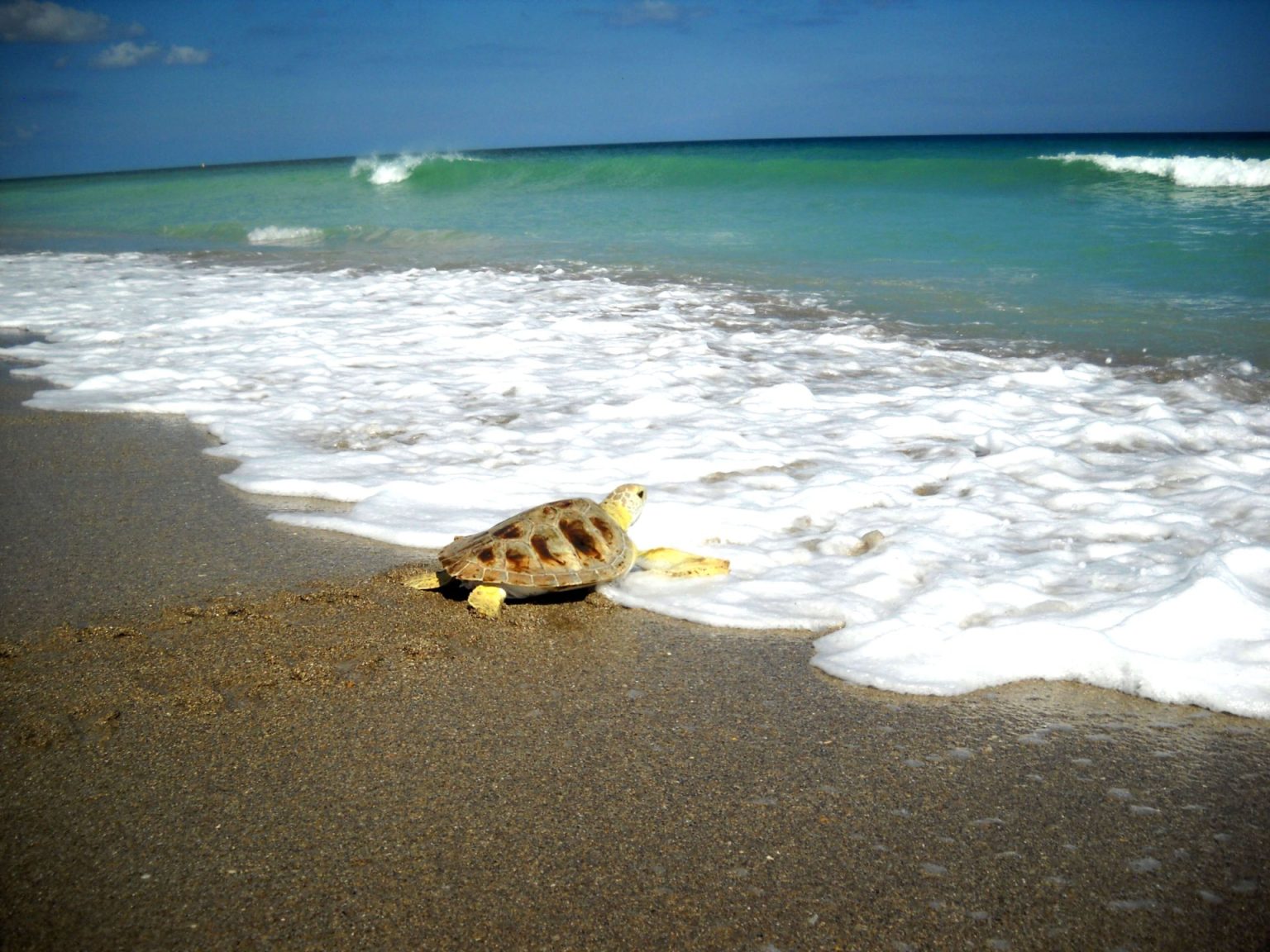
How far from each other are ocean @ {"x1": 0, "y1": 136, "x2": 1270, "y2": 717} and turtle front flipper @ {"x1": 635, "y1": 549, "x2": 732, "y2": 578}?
48mm

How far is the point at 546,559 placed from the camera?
11.1 ft

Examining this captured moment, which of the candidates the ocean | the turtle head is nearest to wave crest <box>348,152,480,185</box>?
the ocean

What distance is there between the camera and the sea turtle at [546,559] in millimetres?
3346

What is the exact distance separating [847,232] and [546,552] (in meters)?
14.3

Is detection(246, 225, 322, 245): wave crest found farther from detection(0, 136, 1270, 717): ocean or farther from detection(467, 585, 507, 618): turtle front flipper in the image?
detection(467, 585, 507, 618): turtle front flipper

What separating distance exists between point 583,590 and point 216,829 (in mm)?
1627

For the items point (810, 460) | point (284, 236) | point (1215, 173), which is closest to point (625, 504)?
point (810, 460)

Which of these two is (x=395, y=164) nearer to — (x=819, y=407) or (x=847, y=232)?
(x=847, y=232)

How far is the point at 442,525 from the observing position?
13.5 feet

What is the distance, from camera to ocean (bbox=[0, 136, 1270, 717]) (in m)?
3.36

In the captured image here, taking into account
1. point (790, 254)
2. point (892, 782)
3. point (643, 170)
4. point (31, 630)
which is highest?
point (643, 170)

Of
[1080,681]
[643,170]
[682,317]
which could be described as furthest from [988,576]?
[643,170]

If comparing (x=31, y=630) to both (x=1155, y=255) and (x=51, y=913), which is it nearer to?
(x=51, y=913)

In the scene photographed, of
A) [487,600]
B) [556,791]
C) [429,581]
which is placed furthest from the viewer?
[429,581]
